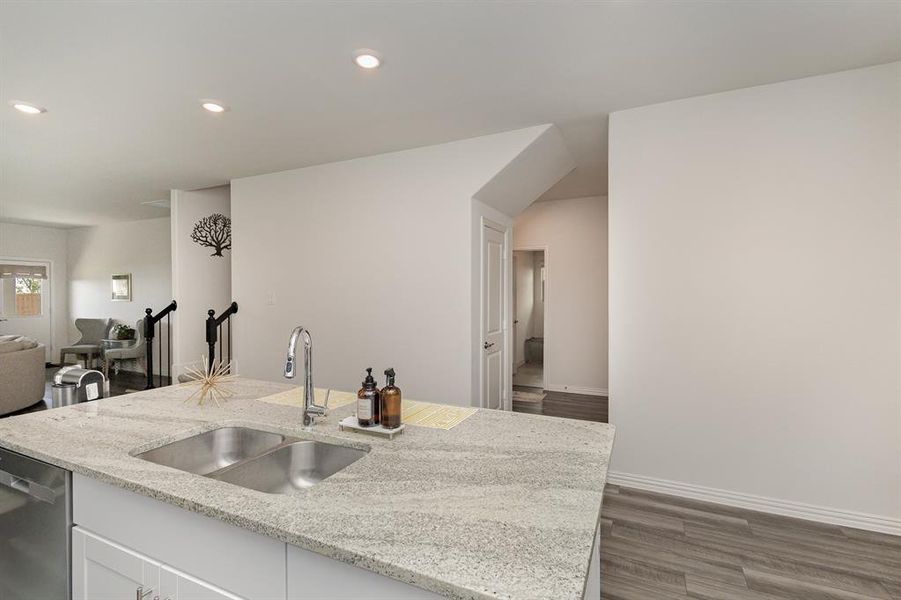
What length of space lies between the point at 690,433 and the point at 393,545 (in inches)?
103

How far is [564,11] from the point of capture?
194 centimetres

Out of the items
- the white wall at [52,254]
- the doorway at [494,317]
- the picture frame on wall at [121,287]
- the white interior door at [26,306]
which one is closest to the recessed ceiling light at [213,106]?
the doorway at [494,317]

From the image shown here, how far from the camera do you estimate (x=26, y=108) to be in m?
2.91

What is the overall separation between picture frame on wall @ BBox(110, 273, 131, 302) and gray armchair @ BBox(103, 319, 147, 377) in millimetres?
1129

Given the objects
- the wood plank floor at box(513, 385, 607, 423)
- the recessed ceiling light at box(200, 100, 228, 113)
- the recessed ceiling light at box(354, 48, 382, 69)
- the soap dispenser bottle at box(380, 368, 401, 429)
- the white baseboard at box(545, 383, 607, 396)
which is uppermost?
the recessed ceiling light at box(200, 100, 228, 113)

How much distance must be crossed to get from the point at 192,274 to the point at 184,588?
5096mm

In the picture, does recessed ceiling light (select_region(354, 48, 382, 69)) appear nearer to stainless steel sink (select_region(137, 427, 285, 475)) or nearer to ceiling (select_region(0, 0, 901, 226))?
ceiling (select_region(0, 0, 901, 226))

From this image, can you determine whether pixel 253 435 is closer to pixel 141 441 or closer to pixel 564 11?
pixel 141 441

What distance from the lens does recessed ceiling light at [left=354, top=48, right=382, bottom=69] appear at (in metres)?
2.25

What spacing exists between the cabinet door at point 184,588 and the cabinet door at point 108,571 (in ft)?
0.11

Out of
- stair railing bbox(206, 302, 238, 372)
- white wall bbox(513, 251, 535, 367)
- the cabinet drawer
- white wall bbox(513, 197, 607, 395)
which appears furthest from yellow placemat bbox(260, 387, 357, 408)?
white wall bbox(513, 251, 535, 367)

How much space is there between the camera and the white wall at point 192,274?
521 cm

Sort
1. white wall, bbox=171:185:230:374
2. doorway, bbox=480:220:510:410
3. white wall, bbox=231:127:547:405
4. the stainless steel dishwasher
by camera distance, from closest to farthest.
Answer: the stainless steel dishwasher
white wall, bbox=231:127:547:405
doorway, bbox=480:220:510:410
white wall, bbox=171:185:230:374

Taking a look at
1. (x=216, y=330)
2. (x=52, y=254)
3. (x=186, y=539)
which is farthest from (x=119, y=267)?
(x=186, y=539)
